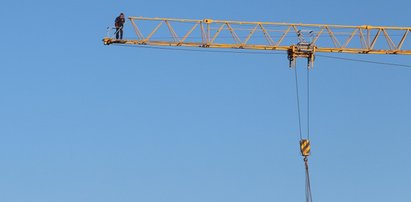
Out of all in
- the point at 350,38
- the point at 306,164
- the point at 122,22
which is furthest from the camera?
the point at 350,38

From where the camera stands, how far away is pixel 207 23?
95.7m

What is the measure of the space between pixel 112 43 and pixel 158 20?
529 cm

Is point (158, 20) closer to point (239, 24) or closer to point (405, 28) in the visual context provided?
point (239, 24)

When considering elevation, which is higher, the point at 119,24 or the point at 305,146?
the point at 119,24

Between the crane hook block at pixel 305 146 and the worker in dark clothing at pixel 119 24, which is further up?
the worker in dark clothing at pixel 119 24

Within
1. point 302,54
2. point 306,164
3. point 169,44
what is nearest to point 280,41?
point 302,54

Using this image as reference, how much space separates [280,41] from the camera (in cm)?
9631

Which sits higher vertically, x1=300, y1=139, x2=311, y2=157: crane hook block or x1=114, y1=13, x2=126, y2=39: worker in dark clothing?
x1=114, y1=13, x2=126, y2=39: worker in dark clothing

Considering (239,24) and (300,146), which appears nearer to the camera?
(300,146)

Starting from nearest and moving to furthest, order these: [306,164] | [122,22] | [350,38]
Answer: [306,164], [122,22], [350,38]

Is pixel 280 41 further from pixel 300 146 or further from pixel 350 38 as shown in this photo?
pixel 300 146

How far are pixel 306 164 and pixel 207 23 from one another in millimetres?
18548

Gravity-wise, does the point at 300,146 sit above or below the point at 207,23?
below

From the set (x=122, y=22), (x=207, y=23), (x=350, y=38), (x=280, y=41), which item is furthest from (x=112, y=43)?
(x=350, y=38)
